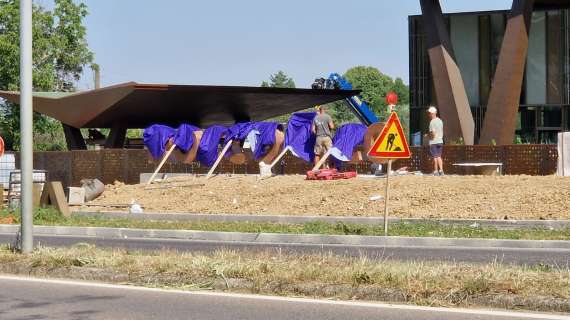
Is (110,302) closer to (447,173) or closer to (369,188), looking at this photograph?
(369,188)

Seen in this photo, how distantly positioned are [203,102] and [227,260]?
2388 cm

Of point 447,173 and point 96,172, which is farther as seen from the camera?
point 96,172

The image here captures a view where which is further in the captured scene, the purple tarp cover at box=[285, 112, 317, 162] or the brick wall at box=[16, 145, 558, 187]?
the purple tarp cover at box=[285, 112, 317, 162]

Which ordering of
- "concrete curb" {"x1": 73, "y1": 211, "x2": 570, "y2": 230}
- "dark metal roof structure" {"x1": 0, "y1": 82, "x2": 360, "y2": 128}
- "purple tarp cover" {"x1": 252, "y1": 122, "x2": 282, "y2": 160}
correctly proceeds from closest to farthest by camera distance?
"concrete curb" {"x1": 73, "y1": 211, "x2": 570, "y2": 230}, "purple tarp cover" {"x1": 252, "y1": 122, "x2": 282, "y2": 160}, "dark metal roof structure" {"x1": 0, "y1": 82, "x2": 360, "y2": 128}

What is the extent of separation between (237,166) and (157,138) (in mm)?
2607

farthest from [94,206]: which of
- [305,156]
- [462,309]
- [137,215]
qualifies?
[462,309]

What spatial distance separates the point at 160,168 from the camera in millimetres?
29766

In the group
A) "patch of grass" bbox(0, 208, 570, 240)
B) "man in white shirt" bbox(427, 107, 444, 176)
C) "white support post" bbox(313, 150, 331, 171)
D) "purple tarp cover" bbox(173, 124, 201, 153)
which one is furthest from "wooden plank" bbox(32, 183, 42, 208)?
"man in white shirt" bbox(427, 107, 444, 176)

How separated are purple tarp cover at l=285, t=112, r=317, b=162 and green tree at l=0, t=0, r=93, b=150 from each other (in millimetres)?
22237

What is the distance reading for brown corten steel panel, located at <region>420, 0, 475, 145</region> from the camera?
112 ft

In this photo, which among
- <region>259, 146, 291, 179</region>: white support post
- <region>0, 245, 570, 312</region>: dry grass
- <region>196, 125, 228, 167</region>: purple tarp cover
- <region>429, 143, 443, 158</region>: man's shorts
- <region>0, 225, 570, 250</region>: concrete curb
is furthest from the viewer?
<region>196, 125, 228, 167</region>: purple tarp cover

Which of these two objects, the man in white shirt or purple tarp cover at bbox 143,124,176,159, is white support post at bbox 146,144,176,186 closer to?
purple tarp cover at bbox 143,124,176,159

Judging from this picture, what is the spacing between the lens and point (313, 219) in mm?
20859

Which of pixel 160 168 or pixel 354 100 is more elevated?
pixel 354 100
